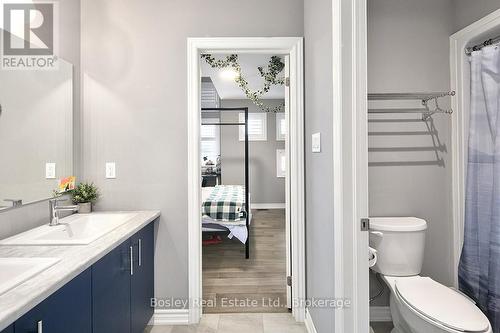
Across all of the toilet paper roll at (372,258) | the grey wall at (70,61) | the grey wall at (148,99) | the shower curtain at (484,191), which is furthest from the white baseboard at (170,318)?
the shower curtain at (484,191)

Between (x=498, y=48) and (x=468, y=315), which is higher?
(x=498, y=48)

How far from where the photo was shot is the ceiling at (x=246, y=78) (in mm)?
4008

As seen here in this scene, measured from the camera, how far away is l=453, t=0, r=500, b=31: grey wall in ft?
6.25

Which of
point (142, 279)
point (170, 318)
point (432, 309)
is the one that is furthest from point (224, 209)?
point (432, 309)

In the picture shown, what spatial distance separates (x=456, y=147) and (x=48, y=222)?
2886 mm

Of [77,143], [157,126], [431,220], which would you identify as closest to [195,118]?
[157,126]

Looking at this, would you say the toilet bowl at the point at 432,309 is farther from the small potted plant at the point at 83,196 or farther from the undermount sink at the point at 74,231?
the small potted plant at the point at 83,196

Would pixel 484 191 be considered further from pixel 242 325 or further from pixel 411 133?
pixel 242 325

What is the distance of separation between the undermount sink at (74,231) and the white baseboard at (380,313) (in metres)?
1.94

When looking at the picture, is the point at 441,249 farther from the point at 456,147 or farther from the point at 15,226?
the point at 15,226

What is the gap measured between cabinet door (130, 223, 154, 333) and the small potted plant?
19.4 inches

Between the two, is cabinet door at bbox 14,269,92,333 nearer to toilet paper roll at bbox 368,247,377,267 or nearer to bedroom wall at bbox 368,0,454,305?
toilet paper roll at bbox 368,247,377,267

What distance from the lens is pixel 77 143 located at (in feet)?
7.24

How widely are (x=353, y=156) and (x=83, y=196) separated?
1.89m
